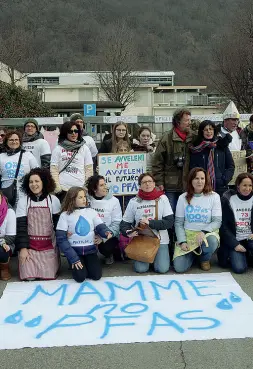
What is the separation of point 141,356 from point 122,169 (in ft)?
11.8

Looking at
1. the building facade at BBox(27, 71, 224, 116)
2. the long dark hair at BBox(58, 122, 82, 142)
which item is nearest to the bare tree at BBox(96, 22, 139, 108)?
the building facade at BBox(27, 71, 224, 116)

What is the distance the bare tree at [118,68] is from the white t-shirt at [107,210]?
36510mm

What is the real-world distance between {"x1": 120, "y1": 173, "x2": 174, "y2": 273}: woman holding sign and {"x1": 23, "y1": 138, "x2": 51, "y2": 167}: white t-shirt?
1.50m

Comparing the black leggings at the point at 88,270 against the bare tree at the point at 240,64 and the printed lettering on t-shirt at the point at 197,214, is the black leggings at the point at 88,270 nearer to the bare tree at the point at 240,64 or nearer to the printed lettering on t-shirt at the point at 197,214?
the printed lettering on t-shirt at the point at 197,214

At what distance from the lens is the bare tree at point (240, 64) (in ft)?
88.0

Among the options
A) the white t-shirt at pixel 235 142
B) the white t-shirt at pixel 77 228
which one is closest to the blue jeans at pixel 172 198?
the white t-shirt at pixel 235 142

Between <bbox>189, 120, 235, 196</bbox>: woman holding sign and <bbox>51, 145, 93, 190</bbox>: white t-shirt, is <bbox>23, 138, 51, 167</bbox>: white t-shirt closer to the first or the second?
<bbox>51, 145, 93, 190</bbox>: white t-shirt

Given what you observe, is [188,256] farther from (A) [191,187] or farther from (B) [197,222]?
(A) [191,187]

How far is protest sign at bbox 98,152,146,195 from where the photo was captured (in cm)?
677

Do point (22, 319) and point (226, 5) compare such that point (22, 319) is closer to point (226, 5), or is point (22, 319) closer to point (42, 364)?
point (42, 364)

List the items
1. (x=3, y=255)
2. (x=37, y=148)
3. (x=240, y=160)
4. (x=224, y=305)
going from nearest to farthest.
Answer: (x=224, y=305), (x=3, y=255), (x=37, y=148), (x=240, y=160)

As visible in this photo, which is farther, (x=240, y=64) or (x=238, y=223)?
(x=240, y=64)

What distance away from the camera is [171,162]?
6.20 meters

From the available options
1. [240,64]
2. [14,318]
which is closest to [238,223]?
[14,318]
